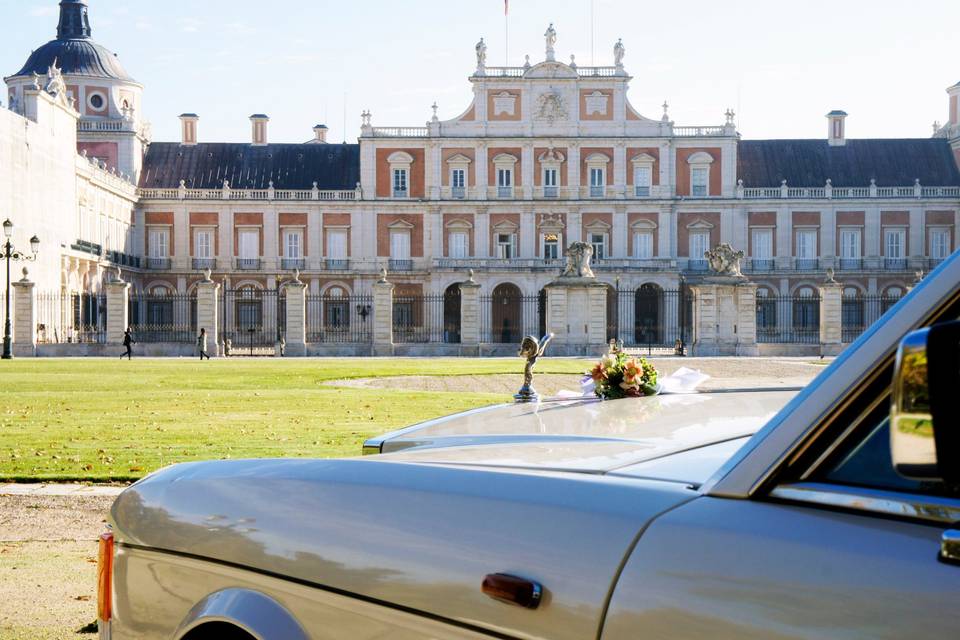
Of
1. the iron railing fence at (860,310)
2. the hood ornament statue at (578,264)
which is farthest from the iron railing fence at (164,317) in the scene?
the iron railing fence at (860,310)

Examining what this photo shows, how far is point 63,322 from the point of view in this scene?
125ft

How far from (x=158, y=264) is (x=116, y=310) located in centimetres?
2077

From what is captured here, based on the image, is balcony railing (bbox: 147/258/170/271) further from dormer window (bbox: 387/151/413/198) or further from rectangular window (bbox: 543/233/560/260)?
rectangular window (bbox: 543/233/560/260)

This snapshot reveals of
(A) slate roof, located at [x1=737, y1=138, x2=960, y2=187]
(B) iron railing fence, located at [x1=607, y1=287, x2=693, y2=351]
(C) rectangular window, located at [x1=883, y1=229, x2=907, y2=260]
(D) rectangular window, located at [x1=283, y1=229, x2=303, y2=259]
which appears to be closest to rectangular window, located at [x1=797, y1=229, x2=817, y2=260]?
(A) slate roof, located at [x1=737, y1=138, x2=960, y2=187]

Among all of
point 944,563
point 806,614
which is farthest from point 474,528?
point 944,563

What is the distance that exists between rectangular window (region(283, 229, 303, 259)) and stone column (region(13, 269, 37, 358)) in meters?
22.4

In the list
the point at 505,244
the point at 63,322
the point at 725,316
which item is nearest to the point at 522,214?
the point at 505,244

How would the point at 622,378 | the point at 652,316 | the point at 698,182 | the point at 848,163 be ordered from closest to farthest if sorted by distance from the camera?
the point at 622,378
the point at 652,316
the point at 698,182
the point at 848,163

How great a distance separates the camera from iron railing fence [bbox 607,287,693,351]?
161 ft

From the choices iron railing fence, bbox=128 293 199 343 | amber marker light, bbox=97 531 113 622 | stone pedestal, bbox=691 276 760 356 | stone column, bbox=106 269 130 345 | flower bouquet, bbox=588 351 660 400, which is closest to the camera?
amber marker light, bbox=97 531 113 622

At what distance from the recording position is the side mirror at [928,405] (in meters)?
1.17

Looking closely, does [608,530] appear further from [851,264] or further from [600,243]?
[851,264]

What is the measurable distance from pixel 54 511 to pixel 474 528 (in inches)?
233

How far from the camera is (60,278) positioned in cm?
4334
